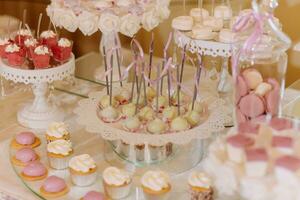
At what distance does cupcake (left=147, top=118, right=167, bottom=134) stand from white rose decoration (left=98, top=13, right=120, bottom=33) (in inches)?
13.3

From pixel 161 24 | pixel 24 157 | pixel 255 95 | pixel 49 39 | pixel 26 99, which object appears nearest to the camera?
pixel 255 95

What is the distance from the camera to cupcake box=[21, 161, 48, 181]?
1339 mm

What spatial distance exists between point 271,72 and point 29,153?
60 cm

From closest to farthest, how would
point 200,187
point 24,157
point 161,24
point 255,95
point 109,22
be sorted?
point 200,187 < point 255,95 < point 24,157 < point 109,22 < point 161,24

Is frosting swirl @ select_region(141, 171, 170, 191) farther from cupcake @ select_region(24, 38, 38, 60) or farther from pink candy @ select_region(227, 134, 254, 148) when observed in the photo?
cupcake @ select_region(24, 38, 38, 60)

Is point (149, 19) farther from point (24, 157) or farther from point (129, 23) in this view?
point (24, 157)

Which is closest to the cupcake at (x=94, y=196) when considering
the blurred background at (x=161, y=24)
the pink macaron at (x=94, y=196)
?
the pink macaron at (x=94, y=196)

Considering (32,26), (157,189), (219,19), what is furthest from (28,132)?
(32,26)

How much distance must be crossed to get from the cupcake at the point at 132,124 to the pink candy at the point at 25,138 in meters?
0.30

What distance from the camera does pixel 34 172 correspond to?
4.40 feet

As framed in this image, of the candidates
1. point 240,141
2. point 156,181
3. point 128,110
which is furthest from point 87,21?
point 240,141

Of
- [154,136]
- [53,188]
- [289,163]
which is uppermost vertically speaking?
[289,163]

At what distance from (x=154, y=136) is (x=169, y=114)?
9 centimetres

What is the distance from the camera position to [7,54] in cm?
156
